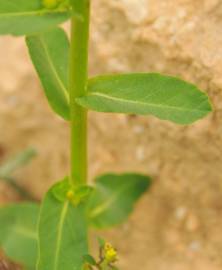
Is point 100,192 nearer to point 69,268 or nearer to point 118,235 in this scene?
point 118,235

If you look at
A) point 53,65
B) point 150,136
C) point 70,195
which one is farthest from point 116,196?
point 53,65

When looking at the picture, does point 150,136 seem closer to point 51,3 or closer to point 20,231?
point 20,231

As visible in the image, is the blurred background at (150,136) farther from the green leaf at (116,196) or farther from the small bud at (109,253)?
the small bud at (109,253)

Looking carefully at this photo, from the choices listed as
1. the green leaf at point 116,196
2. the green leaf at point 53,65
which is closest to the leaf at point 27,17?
the green leaf at point 53,65

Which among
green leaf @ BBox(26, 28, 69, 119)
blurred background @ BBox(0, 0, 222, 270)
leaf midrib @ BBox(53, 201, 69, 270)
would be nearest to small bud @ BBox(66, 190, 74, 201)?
leaf midrib @ BBox(53, 201, 69, 270)

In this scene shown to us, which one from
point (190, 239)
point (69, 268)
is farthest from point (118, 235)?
point (69, 268)

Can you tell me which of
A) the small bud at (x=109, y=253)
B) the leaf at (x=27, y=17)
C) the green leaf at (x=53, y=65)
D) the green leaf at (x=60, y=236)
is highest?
the leaf at (x=27, y=17)
